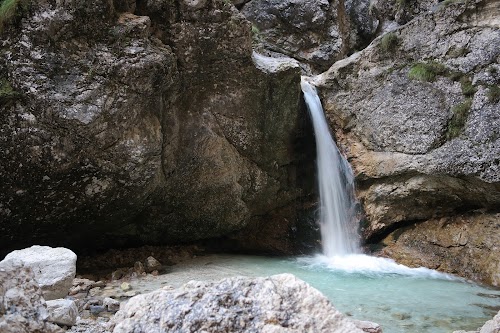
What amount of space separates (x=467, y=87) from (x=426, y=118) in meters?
1.02

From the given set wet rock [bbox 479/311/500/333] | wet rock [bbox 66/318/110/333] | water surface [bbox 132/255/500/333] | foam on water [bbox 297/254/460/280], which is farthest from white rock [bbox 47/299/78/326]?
foam on water [bbox 297/254/460/280]

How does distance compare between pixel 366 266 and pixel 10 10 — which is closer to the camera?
pixel 10 10

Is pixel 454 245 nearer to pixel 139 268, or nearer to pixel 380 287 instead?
pixel 380 287

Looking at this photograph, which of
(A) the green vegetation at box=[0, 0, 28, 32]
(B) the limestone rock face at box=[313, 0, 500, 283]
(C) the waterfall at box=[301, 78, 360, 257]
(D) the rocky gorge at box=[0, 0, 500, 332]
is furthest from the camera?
(C) the waterfall at box=[301, 78, 360, 257]

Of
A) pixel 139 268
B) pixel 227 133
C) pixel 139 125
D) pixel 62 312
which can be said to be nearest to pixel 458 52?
pixel 227 133

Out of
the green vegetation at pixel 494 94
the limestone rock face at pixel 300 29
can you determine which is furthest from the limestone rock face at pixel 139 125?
the limestone rock face at pixel 300 29

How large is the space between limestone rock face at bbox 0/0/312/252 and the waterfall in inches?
25.8

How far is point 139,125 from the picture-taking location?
7578 millimetres

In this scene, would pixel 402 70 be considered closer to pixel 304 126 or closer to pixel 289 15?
pixel 304 126

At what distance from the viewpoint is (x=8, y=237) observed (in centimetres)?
718

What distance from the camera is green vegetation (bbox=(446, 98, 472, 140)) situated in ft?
28.0

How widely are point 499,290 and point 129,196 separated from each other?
713cm

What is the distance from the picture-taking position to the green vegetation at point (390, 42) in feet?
32.3

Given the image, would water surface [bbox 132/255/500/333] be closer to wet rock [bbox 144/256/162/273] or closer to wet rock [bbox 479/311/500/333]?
wet rock [bbox 144/256/162/273]
